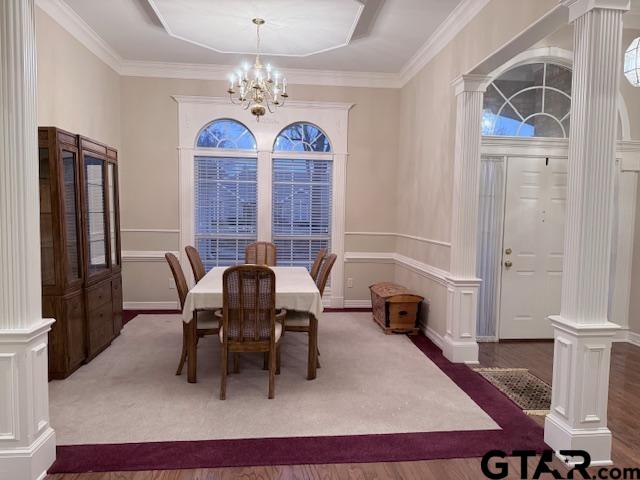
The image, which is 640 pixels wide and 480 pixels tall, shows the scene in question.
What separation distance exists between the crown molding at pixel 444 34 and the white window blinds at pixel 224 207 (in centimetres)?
230

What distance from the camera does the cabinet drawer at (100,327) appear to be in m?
3.73

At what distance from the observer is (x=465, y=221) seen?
383 cm

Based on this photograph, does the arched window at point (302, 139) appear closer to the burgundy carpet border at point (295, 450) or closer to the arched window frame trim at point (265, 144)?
the arched window frame trim at point (265, 144)

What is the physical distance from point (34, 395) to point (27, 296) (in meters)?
0.50

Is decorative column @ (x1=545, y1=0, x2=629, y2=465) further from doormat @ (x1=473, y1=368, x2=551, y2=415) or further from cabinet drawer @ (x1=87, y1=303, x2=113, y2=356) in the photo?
cabinet drawer @ (x1=87, y1=303, x2=113, y2=356)

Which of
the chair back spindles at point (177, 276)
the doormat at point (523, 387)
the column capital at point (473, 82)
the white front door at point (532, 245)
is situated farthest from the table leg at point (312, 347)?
the column capital at point (473, 82)

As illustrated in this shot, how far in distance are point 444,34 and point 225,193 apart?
10.6ft

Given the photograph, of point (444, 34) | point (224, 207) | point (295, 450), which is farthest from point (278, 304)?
point (444, 34)

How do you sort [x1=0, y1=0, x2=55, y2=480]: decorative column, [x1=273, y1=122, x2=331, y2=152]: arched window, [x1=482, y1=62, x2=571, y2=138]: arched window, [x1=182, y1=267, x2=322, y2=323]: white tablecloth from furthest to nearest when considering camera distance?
1. [x1=273, y1=122, x2=331, y2=152]: arched window
2. [x1=482, y1=62, x2=571, y2=138]: arched window
3. [x1=182, y1=267, x2=322, y2=323]: white tablecloth
4. [x1=0, y1=0, x2=55, y2=480]: decorative column

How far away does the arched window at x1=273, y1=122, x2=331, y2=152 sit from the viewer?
5.73 metres

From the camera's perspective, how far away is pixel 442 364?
12.6ft

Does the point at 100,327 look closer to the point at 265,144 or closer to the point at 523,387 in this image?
the point at 265,144

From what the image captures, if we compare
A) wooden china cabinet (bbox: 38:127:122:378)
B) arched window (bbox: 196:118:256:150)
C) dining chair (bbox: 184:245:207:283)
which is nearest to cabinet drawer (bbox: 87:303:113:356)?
wooden china cabinet (bbox: 38:127:122:378)

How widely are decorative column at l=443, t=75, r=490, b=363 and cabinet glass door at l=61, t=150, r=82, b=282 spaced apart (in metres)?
3.23
